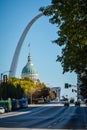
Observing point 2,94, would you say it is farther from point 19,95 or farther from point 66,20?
point 66,20

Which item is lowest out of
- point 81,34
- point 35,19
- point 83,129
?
point 83,129

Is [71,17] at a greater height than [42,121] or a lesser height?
greater

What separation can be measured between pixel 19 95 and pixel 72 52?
112m

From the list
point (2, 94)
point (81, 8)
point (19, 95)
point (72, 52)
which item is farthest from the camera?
point (19, 95)

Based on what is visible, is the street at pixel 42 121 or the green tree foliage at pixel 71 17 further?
the street at pixel 42 121

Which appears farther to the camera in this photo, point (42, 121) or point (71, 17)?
point (42, 121)

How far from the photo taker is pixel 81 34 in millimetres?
29797

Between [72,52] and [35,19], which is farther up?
[35,19]

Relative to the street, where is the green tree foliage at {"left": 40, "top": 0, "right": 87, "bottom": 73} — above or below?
above

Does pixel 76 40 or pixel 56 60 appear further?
pixel 56 60

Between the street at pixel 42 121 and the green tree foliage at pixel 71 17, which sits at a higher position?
the green tree foliage at pixel 71 17

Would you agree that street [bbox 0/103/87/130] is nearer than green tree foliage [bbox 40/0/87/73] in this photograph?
No

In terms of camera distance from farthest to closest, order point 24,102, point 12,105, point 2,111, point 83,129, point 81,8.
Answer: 1. point 24,102
2. point 12,105
3. point 2,111
4. point 83,129
5. point 81,8

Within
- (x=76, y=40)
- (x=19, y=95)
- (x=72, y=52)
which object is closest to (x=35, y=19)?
(x=19, y=95)
